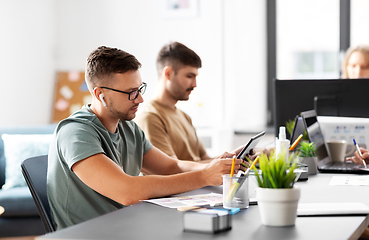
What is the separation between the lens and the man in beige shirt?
2479 millimetres

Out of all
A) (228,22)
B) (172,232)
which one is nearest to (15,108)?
(228,22)

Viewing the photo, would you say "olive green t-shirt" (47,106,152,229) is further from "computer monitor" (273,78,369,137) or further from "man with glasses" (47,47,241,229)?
"computer monitor" (273,78,369,137)

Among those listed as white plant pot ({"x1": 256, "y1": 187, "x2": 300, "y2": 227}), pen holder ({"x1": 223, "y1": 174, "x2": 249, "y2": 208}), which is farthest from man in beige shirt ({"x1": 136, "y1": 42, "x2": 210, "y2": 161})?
white plant pot ({"x1": 256, "y1": 187, "x2": 300, "y2": 227})

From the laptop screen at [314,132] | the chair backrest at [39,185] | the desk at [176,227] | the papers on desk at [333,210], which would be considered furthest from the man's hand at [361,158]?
the chair backrest at [39,185]

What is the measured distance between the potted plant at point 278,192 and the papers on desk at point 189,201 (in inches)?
10.6

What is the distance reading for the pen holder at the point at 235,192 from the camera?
49.3 inches

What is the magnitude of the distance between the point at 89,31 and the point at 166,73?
2.32 m

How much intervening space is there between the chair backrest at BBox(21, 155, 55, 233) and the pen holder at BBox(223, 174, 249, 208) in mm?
583

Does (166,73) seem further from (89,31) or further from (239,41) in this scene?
(89,31)

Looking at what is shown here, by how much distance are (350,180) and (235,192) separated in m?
0.71

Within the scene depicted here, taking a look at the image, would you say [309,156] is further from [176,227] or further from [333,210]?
[176,227]

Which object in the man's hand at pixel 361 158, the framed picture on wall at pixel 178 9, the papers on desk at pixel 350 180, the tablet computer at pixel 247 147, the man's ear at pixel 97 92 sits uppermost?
the framed picture on wall at pixel 178 9

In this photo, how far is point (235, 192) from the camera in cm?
126

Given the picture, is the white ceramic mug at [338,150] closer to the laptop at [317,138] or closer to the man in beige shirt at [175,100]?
the laptop at [317,138]
